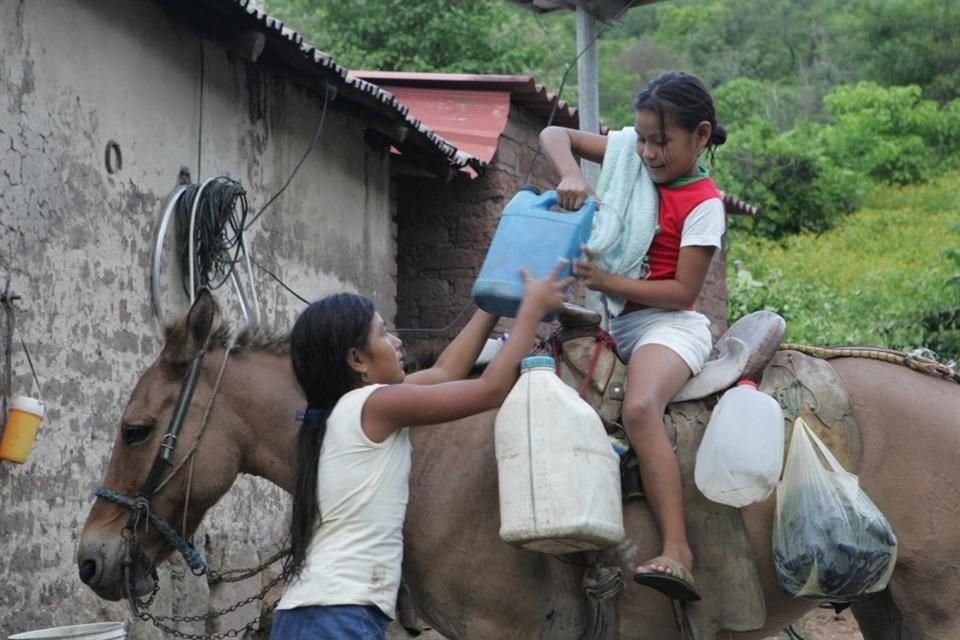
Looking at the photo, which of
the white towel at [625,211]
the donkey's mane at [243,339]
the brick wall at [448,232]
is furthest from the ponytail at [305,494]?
the brick wall at [448,232]

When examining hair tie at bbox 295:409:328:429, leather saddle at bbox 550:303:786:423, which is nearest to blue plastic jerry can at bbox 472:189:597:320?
leather saddle at bbox 550:303:786:423

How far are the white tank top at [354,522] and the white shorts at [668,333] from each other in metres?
1.06

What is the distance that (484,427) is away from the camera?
4.36 meters

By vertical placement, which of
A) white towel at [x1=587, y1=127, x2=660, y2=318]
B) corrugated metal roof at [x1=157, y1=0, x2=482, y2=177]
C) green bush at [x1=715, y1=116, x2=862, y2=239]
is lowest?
white towel at [x1=587, y1=127, x2=660, y2=318]

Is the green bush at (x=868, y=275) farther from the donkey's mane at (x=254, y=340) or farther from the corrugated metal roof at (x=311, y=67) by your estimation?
the donkey's mane at (x=254, y=340)

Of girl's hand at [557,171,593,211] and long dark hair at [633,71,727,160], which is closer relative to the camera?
girl's hand at [557,171,593,211]

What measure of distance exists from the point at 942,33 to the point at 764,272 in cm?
2025

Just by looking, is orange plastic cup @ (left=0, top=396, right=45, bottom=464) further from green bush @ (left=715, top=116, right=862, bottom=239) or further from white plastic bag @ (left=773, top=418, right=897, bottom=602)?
green bush @ (left=715, top=116, right=862, bottom=239)

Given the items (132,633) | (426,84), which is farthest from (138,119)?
(426,84)

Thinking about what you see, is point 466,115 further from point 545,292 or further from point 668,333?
point 545,292

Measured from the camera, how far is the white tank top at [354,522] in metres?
3.79

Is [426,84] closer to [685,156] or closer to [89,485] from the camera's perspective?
[89,485]

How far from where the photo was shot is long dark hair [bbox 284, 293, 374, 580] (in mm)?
3988

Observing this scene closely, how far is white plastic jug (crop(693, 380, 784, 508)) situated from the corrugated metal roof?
13.4ft
